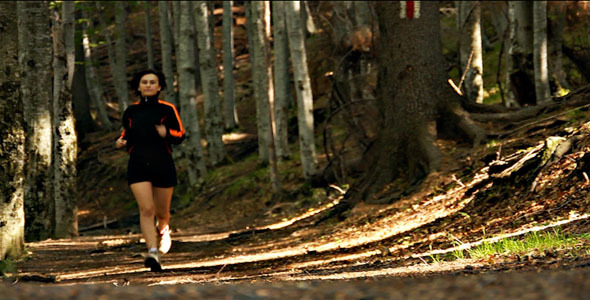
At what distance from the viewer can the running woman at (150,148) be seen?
8047mm

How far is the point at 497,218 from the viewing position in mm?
7625

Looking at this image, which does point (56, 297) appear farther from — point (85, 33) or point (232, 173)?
point (85, 33)

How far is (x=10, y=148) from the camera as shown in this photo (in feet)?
29.8

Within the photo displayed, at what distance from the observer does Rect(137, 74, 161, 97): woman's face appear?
8.21m

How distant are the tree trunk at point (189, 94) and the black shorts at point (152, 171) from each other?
12.2 meters

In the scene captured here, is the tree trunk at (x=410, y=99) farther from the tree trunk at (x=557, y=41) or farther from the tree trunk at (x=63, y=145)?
the tree trunk at (x=557, y=41)

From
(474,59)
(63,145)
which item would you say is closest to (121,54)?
(474,59)

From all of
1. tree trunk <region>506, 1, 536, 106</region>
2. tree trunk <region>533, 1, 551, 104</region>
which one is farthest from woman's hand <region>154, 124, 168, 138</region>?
tree trunk <region>506, 1, 536, 106</region>

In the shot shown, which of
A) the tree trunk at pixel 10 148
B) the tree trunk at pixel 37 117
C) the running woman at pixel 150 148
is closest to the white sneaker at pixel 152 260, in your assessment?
the running woman at pixel 150 148

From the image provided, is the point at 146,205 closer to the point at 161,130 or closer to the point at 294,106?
the point at 161,130

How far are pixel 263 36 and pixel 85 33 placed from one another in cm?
1281

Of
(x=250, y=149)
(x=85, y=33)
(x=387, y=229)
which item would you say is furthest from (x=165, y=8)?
(x=387, y=229)

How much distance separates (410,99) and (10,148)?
516 centimetres

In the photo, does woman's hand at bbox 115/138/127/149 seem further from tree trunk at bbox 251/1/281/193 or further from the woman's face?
tree trunk at bbox 251/1/281/193
